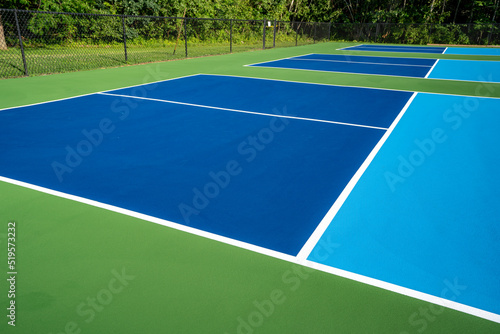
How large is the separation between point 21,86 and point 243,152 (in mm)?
8693

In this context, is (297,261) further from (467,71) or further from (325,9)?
(325,9)

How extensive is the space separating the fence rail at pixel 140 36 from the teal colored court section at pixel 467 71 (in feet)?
35.4

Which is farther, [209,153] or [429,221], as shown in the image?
[209,153]

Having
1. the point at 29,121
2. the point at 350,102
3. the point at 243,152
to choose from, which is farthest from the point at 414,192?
the point at 29,121

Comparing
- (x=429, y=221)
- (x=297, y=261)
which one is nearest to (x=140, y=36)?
(x=429, y=221)

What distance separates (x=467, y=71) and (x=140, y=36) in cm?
1849

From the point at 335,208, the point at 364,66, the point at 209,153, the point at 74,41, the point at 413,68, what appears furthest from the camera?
the point at 74,41

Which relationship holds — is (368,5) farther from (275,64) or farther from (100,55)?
(100,55)

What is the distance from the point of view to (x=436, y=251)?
3.46 meters

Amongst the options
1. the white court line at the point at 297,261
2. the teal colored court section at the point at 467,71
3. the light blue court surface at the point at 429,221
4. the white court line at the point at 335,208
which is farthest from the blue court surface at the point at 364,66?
the white court line at the point at 297,261

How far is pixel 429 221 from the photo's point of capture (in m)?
3.95

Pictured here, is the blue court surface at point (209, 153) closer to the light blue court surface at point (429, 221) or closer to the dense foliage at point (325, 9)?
the light blue court surface at point (429, 221)

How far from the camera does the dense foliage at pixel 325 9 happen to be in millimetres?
27391

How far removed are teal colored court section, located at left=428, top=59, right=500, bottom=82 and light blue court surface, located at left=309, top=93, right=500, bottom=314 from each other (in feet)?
27.4
